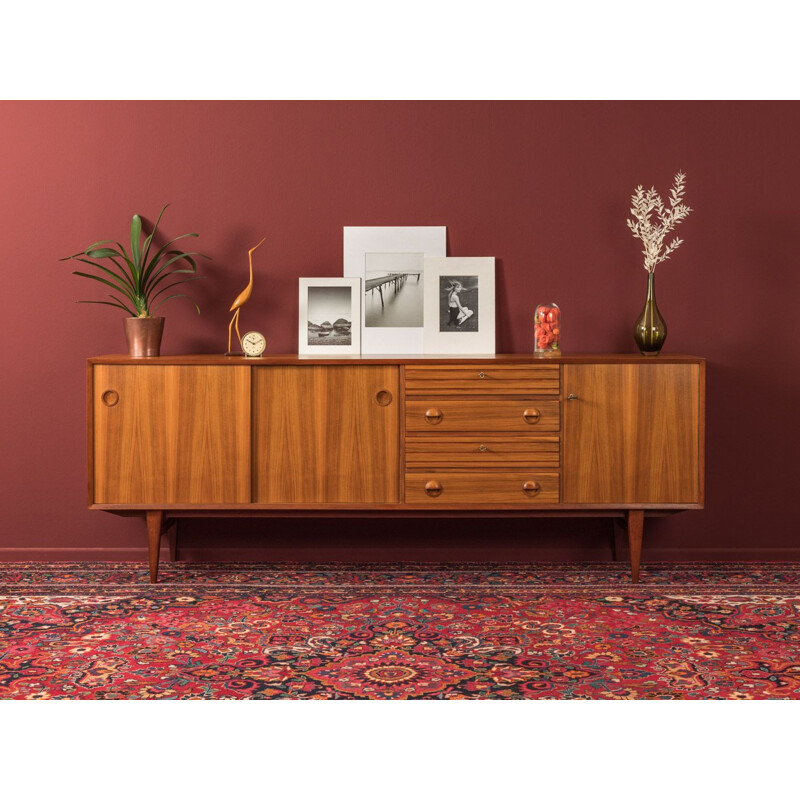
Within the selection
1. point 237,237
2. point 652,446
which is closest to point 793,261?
point 652,446

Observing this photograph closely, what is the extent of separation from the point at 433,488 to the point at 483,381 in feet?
1.65

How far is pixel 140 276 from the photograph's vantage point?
4.14 meters

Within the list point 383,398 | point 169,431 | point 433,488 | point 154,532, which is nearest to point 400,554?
point 433,488

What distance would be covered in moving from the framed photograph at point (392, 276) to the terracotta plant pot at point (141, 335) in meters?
0.94

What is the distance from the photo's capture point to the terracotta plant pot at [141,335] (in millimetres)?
3973

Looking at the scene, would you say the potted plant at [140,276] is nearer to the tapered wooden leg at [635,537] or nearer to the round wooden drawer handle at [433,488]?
the round wooden drawer handle at [433,488]

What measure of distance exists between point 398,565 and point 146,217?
6.66 feet

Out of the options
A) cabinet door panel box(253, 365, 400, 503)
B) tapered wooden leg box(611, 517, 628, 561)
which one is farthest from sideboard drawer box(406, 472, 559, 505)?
tapered wooden leg box(611, 517, 628, 561)

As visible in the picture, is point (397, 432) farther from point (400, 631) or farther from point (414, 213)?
point (414, 213)

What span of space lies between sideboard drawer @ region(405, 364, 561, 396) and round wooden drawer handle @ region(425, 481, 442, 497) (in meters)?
0.38

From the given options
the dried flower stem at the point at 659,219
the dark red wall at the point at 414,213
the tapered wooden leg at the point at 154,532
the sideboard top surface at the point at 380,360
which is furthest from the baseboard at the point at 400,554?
the dried flower stem at the point at 659,219

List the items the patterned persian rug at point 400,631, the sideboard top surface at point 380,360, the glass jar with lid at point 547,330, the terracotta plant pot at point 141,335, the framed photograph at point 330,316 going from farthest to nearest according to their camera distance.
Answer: the framed photograph at point 330,316, the glass jar with lid at point 547,330, the terracotta plant pot at point 141,335, the sideboard top surface at point 380,360, the patterned persian rug at point 400,631

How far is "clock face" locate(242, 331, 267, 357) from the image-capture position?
13.2ft

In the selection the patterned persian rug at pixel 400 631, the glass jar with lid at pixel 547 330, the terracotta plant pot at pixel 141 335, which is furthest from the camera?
the glass jar with lid at pixel 547 330
